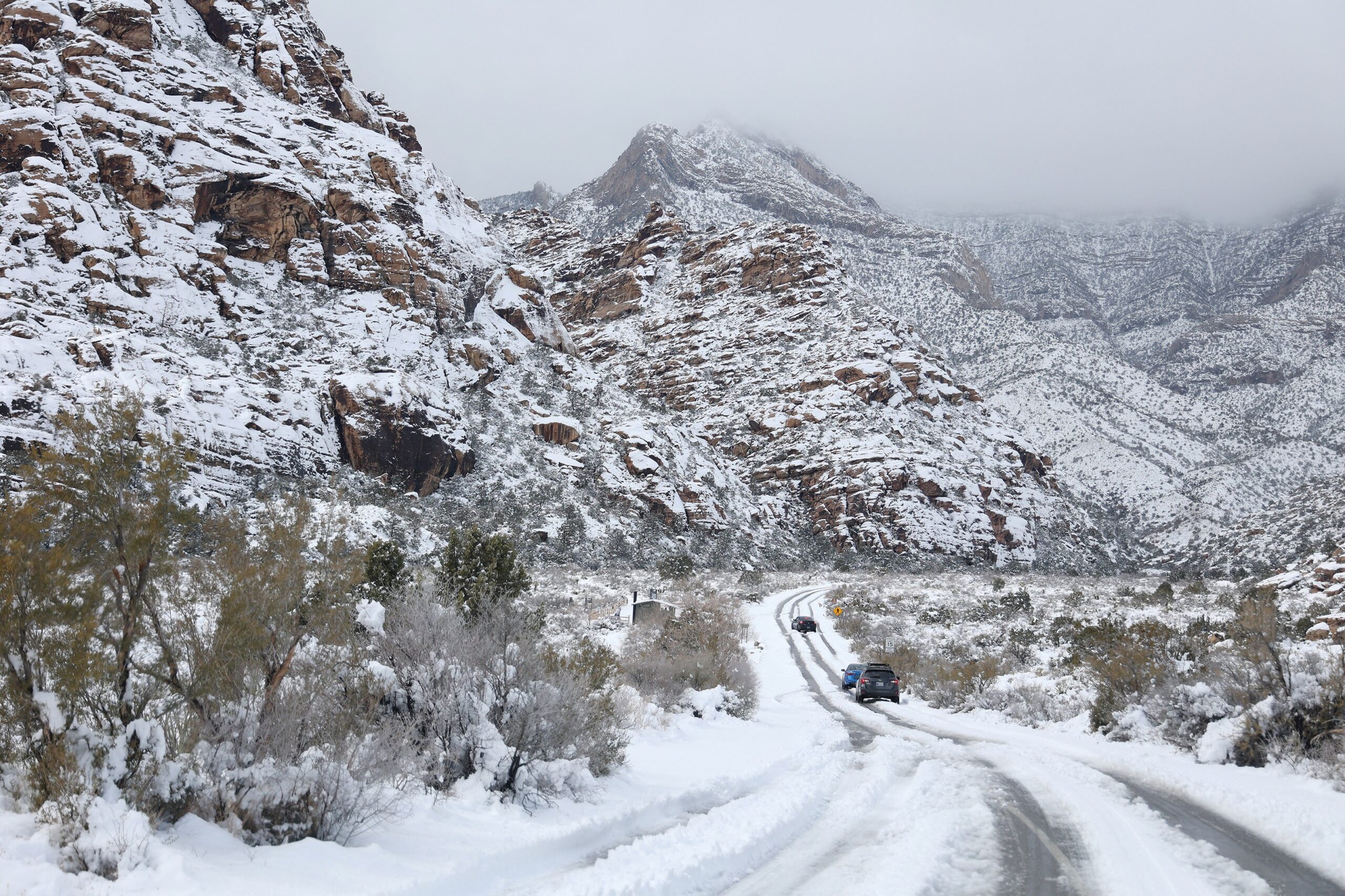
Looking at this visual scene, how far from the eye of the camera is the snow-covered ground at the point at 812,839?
5195 mm

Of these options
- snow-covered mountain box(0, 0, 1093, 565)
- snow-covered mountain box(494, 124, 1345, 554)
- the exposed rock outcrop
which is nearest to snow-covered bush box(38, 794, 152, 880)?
snow-covered mountain box(0, 0, 1093, 565)

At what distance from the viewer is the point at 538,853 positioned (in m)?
6.37

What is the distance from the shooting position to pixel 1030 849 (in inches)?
285

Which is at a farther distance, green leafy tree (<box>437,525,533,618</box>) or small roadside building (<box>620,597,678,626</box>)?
small roadside building (<box>620,597,678,626</box>)

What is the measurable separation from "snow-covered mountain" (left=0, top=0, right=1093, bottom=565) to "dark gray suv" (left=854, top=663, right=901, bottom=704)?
33988 mm

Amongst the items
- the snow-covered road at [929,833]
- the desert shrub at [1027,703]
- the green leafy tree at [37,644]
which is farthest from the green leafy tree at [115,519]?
the desert shrub at [1027,703]

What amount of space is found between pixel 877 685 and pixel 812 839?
15485 mm

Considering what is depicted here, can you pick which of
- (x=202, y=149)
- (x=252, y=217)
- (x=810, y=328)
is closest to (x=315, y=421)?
(x=252, y=217)

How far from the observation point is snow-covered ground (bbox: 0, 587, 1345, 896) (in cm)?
520

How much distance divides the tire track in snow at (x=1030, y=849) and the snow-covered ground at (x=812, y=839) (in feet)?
0.09

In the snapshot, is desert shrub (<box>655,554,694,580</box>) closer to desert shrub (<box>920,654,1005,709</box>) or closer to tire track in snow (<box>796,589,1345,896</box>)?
desert shrub (<box>920,654,1005,709</box>)

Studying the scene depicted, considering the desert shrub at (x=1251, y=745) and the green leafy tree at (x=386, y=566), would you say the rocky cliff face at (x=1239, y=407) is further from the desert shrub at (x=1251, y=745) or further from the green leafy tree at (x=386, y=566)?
the green leafy tree at (x=386, y=566)

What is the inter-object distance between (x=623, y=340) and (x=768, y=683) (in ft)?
297

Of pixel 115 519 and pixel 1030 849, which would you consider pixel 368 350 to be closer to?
pixel 115 519
